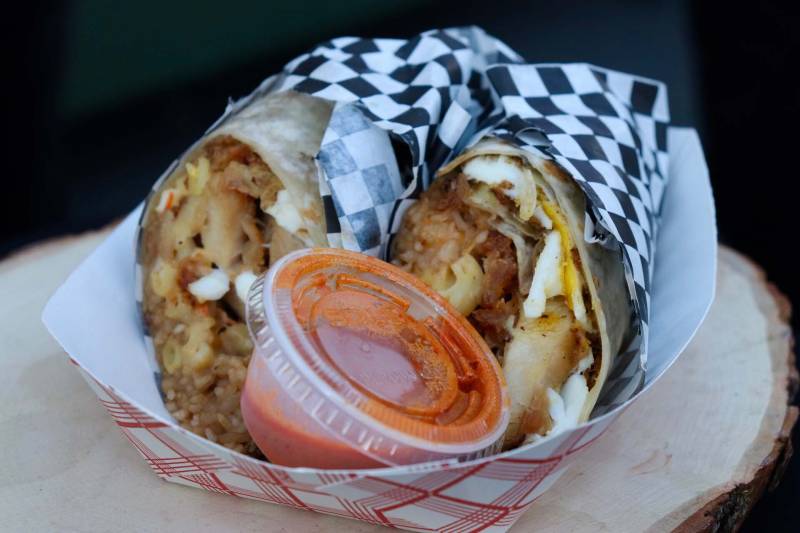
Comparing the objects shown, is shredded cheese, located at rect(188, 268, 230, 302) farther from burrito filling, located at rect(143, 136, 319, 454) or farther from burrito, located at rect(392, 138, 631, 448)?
burrito, located at rect(392, 138, 631, 448)

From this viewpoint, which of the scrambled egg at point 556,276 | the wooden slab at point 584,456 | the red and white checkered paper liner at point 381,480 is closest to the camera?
the red and white checkered paper liner at point 381,480

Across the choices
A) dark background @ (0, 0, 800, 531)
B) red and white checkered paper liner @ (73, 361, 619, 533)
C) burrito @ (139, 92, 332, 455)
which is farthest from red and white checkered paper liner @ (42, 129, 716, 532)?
dark background @ (0, 0, 800, 531)

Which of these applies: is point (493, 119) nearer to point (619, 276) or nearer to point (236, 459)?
point (619, 276)

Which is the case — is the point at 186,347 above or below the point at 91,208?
above

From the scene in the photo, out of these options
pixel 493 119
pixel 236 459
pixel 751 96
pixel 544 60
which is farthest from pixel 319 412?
pixel 544 60

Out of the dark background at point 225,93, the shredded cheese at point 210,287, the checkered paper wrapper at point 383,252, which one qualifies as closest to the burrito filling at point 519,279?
the checkered paper wrapper at point 383,252

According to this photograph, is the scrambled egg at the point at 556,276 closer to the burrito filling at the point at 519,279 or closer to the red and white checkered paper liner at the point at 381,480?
the burrito filling at the point at 519,279

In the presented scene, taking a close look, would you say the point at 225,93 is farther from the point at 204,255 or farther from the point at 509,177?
the point at 509,177
